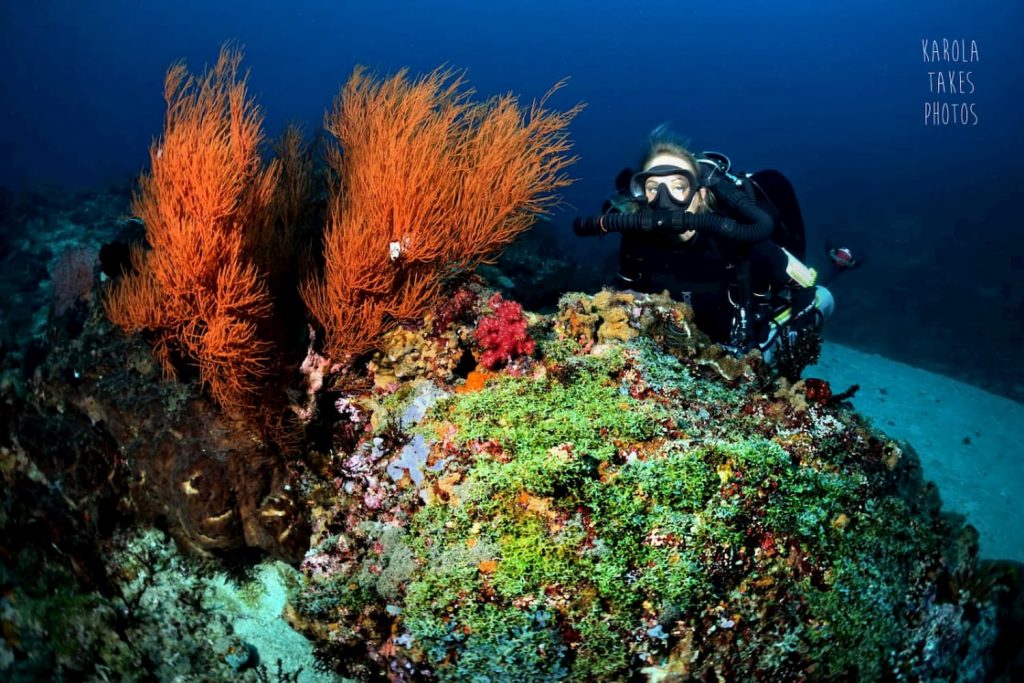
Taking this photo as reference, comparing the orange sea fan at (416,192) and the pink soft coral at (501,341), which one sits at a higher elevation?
the orange sea fan at (416,192)

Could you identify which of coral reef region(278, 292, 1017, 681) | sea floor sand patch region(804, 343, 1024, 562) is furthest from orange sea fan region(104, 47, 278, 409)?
sea floor sand patch region(804, 343, 1024, 562)

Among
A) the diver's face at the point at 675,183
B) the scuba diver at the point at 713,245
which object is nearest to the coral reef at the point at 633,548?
the scuba diver at the point at 713,245

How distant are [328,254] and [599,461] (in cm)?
244

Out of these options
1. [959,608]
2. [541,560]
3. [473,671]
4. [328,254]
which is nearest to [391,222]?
[328,254]

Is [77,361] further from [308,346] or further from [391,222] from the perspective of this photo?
[391,222]

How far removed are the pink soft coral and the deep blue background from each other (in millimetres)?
3342

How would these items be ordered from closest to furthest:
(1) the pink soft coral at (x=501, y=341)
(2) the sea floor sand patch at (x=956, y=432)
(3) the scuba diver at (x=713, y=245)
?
(1) the pink soft coral at (x=501, y=341) → (3) the scuba diver at (x=713, y=245) → (2) the sea floor sand patch at (x=956, y=432)

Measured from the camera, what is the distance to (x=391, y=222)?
11.7ft

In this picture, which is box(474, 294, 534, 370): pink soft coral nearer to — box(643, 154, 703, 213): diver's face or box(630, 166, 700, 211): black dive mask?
box(630, 166, 700, 211): black dive mask

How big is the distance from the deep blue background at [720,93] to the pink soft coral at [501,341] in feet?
11.0

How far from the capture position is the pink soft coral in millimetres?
3352

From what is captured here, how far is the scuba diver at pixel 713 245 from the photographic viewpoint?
4.95 m

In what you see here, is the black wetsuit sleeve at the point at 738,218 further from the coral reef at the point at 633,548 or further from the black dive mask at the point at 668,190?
the coral reef at the point at 633,548

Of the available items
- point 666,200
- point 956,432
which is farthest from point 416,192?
point 956,432
